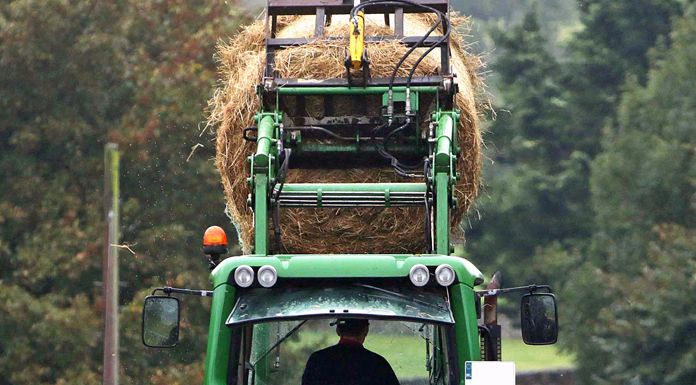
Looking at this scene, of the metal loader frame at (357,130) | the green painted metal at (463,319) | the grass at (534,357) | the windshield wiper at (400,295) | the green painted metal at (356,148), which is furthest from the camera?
the grass at (534,357)

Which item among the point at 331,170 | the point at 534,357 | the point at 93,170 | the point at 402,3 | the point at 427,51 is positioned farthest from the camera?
the point at 534,357

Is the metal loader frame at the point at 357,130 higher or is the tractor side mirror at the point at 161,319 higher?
the metal loader frame at the point at 357,130

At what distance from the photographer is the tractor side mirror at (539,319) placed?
9.84 m

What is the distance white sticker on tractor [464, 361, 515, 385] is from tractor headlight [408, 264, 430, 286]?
0.55 m

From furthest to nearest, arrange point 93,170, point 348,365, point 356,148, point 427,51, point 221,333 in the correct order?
point 93,170 < point 356,148 < point 427,51 < point 348,365 < point 221,333

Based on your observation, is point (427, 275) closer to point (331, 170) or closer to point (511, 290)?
point (511, 290)

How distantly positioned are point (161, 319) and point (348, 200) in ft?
5.39

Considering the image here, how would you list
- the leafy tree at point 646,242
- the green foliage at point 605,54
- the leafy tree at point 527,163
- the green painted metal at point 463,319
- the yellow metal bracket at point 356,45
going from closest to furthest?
the green painted metal at point 463,319 < the yellow metal bracket at point 356,45 < the leafy tree at point 646,242 < the green foliage at point 605,54 < the leafy tree at point 527,163

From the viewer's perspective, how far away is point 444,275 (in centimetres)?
920

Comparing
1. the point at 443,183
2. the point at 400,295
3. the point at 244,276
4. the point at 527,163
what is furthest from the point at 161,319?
the point at 527,163

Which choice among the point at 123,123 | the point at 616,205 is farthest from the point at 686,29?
the point at 123,123

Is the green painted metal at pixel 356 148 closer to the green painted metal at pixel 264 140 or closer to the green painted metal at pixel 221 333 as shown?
the green painted metal at pixel 264 140

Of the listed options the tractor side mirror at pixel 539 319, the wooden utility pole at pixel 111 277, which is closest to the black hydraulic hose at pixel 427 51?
the tractor side mirror at pixel 539 319

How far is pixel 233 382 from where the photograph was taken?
368 inches
